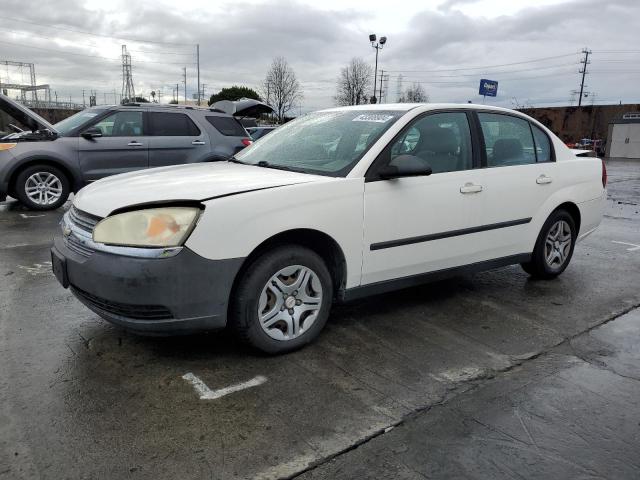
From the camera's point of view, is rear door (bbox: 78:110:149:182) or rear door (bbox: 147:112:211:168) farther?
rear door (bbox: 147:112:211:168)

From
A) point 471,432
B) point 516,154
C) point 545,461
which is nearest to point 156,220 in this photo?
point 471,432

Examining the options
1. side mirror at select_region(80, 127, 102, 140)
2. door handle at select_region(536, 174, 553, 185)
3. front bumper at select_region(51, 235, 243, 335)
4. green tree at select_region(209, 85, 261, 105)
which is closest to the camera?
front bumper at select_region(51, 235, 243, 335)

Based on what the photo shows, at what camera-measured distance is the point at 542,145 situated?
16.3 feet

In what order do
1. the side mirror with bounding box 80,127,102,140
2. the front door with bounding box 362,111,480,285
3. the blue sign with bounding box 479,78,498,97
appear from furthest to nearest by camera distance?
the blue sign with bounding box 479,78,498,97, the side mirror with bounding box 80,127,102,140, the front door with bounding box 362,111,480,285

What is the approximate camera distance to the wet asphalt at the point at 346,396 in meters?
2.38

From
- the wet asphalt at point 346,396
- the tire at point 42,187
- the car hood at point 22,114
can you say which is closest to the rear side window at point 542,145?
the wet asphalt at point 346,396

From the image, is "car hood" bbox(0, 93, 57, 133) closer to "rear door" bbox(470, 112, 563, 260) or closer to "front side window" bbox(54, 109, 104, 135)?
"front side window" bbox(54, 109, 104, 135)

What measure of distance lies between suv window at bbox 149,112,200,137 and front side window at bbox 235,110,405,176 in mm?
5031

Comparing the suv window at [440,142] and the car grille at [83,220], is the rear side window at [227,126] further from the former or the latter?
the car grille at [83,220]

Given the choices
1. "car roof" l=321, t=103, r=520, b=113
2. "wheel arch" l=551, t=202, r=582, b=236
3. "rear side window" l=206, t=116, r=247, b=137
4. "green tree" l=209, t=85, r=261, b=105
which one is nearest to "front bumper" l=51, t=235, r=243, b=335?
"car roof" l=321, t=103, r=520, b=113

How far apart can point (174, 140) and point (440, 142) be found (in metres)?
6.18

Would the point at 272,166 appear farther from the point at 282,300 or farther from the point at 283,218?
the point at 282,300

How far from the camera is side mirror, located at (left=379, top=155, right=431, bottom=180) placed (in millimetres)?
3576

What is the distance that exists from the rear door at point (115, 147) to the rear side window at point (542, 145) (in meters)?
6.34
